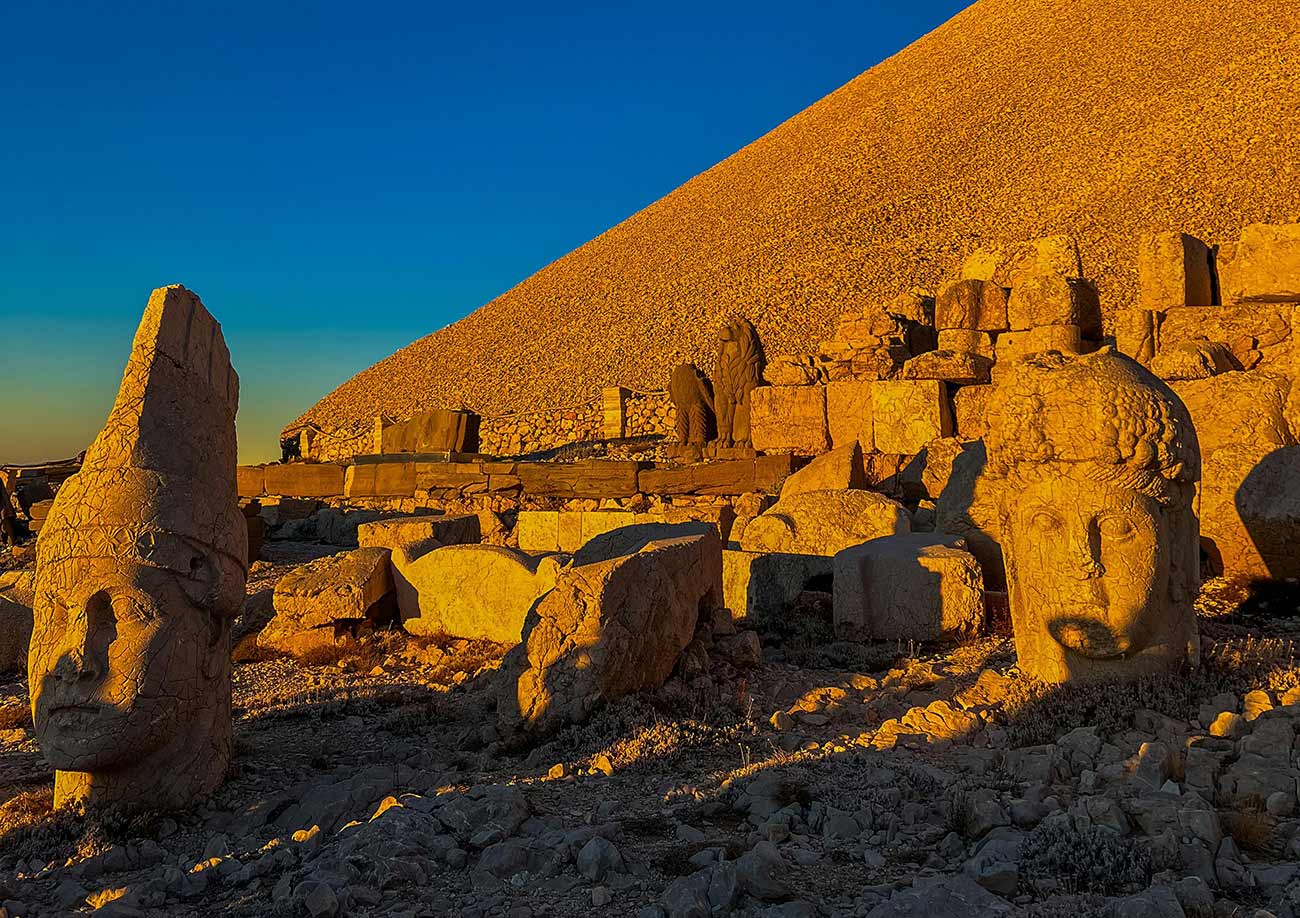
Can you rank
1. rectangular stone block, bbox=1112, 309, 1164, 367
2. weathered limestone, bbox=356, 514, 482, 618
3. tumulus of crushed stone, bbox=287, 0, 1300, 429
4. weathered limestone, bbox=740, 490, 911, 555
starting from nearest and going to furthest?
weathered limestone, bbox=356, 514, 482, 618
weathered limestone, bbox=740, 490, 911, 555
rectangular stone block, bbox=1112, 309, 1164, 367
tumulus of crushed stone, bbox=287, 0, 1300, 429

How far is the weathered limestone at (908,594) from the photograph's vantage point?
6926 mm

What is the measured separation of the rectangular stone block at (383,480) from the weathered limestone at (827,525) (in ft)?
31.1

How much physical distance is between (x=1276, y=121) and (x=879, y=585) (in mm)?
46346

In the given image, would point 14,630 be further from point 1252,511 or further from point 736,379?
point 736,379

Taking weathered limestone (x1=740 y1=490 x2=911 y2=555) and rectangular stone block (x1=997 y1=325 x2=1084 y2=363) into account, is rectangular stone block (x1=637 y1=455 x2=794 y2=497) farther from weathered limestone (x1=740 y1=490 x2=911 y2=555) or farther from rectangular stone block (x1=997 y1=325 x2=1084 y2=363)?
weathered limestone (x1=740 y1=490 x2=911 y2=555)

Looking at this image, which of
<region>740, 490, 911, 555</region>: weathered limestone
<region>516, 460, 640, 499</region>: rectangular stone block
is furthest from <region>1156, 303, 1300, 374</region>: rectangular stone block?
<region>516, 460, 640, 499</region>: rectangular stone block

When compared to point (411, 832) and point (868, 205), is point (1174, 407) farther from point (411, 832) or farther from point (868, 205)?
point (868, 205)

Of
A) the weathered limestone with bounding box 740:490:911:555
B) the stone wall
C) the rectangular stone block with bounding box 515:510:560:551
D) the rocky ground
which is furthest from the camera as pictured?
the stone wall

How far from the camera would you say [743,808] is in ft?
12.6

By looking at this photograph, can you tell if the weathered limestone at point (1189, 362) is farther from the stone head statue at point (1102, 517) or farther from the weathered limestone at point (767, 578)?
the stone head statue at point (1102, 517)

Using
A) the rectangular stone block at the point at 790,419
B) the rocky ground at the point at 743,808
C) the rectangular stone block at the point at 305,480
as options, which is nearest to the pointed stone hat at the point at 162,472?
the rocky ground at the point at 743,808

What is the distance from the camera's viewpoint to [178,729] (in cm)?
444

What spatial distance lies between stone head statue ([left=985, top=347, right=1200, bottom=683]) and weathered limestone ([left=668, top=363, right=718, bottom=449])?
39.7ft

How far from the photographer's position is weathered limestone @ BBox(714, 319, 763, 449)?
55.0ft
